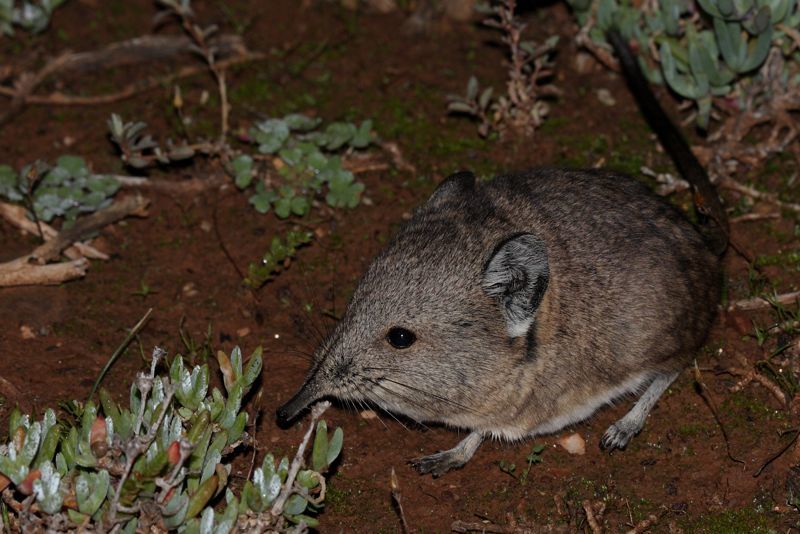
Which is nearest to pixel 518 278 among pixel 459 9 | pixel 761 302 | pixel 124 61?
pixel 761 302

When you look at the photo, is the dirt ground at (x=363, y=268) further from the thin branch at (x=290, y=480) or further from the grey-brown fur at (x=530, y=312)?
the thin branch at (x=290, y=480)

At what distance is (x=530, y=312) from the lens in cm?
578

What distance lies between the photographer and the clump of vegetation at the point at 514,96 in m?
7.85

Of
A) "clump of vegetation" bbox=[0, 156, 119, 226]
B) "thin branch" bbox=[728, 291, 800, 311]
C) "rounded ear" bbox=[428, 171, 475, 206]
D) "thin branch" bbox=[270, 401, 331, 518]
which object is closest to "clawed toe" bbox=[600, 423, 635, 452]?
"thin branch" bbox=[728, 291, 800, 311]

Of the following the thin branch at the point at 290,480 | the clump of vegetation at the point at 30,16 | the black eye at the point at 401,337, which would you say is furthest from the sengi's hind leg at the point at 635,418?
the clump of vegetation at the point at 30,16

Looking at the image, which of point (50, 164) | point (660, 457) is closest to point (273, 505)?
point (660, 457)

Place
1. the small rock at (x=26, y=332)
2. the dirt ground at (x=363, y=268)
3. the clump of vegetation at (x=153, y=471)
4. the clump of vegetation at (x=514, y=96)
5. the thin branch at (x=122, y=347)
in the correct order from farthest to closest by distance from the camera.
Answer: the clump of vegetation at (x=514, y=96) → the small rock at (x=26, y=332) → the thin branch at (x=122, y=347) → the dirt ground at (x=363, y=268) → the clump of vegetation at (x=153, y=471)

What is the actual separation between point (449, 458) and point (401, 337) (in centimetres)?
88

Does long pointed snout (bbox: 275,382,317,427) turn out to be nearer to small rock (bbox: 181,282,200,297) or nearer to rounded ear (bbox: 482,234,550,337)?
rounded ear (bbox: 482,234,550,337)

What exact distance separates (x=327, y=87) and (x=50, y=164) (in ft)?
7.55

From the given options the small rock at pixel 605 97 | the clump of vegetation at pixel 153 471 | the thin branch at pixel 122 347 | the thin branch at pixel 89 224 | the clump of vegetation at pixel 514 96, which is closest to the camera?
the clump of vegetation at pixel 153 471

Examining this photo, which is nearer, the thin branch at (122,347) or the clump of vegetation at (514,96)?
the thin branch at (122,347)

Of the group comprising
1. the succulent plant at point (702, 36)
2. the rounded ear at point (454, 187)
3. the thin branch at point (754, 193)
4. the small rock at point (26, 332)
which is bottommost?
the small rock at point (26, 332)

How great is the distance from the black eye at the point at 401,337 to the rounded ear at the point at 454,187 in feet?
3.21
